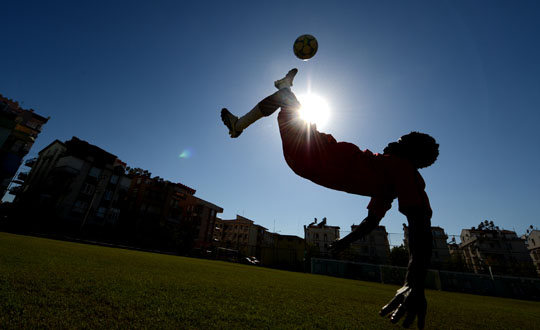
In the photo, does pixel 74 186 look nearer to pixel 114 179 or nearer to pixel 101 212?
pixel 101 212

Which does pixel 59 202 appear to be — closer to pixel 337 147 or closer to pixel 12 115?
pixel 12 115

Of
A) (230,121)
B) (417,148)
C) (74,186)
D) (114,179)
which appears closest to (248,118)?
(230,121)

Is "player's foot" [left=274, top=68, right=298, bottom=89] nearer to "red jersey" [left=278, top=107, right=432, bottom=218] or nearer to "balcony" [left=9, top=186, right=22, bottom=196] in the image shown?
"red jersey" [left=278, top=107, right=432, bottom=218]

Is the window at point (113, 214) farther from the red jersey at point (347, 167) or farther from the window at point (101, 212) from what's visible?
the red jersey at point (347, 167)

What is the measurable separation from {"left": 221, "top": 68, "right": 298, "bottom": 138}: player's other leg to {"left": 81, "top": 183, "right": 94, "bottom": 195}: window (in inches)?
1819

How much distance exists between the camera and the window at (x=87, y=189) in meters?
37.1

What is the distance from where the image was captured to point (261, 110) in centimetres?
234

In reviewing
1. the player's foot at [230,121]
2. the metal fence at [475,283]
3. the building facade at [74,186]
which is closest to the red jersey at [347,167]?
the player's foot at [230,121]

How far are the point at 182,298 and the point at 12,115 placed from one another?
45119 millimetres

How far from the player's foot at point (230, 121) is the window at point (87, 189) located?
46.1 metres

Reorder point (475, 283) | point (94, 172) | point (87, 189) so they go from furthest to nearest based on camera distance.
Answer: point (94, 172), point (87, 189), point (475, 283)

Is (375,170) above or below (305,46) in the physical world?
below

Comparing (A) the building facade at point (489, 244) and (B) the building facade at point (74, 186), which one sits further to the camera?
(A) the building facade at point (489, 244)

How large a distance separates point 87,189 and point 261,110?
47246 mm
